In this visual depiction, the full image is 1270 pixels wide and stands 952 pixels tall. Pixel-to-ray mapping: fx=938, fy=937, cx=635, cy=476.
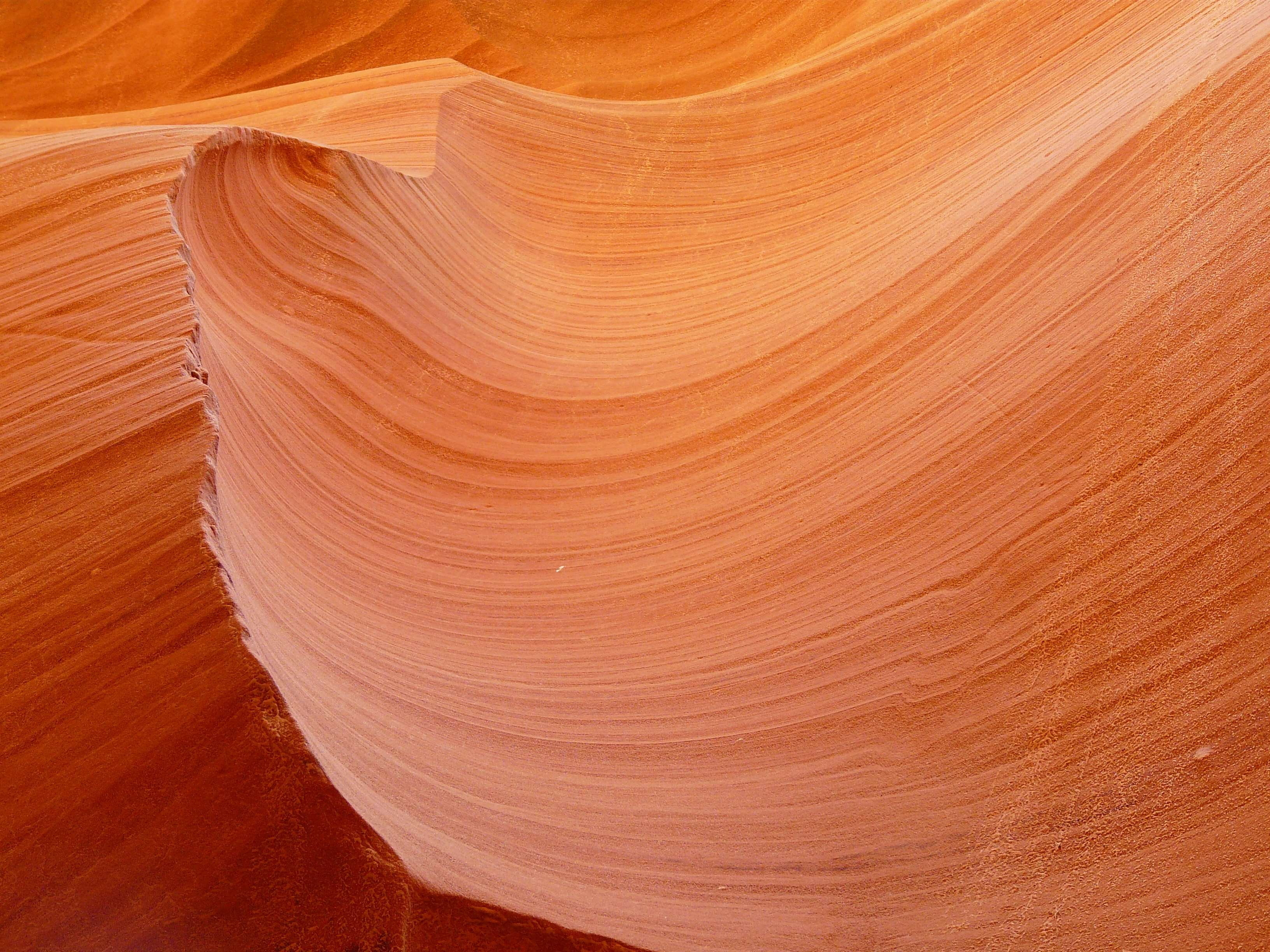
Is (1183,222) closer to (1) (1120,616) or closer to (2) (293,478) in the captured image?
(1) (1120,616)

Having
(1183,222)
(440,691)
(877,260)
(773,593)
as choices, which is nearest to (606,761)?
(440,691)

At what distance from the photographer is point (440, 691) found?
1319mm

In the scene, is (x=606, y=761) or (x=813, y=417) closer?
(x=606, y=761)

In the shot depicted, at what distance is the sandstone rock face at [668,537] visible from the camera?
104 centimetres

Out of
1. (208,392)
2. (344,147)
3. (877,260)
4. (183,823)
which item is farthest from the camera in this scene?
(344,147)

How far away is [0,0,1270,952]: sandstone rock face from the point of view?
1.04 meters

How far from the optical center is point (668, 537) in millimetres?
1557

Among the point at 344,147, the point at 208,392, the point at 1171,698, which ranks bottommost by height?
the point at 1171,698

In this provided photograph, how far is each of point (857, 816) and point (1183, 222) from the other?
3.62 feet

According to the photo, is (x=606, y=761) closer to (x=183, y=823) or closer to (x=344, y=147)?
(x=183, y=823)

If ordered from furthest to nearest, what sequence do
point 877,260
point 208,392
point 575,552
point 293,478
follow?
point 877,260 → point 575,552 → point 293,478 → point 208,392

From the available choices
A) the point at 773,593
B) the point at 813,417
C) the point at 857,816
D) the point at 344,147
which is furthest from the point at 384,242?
the point at 857,816

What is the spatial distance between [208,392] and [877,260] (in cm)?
122

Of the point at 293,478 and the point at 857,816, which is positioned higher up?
the point at 293,478
